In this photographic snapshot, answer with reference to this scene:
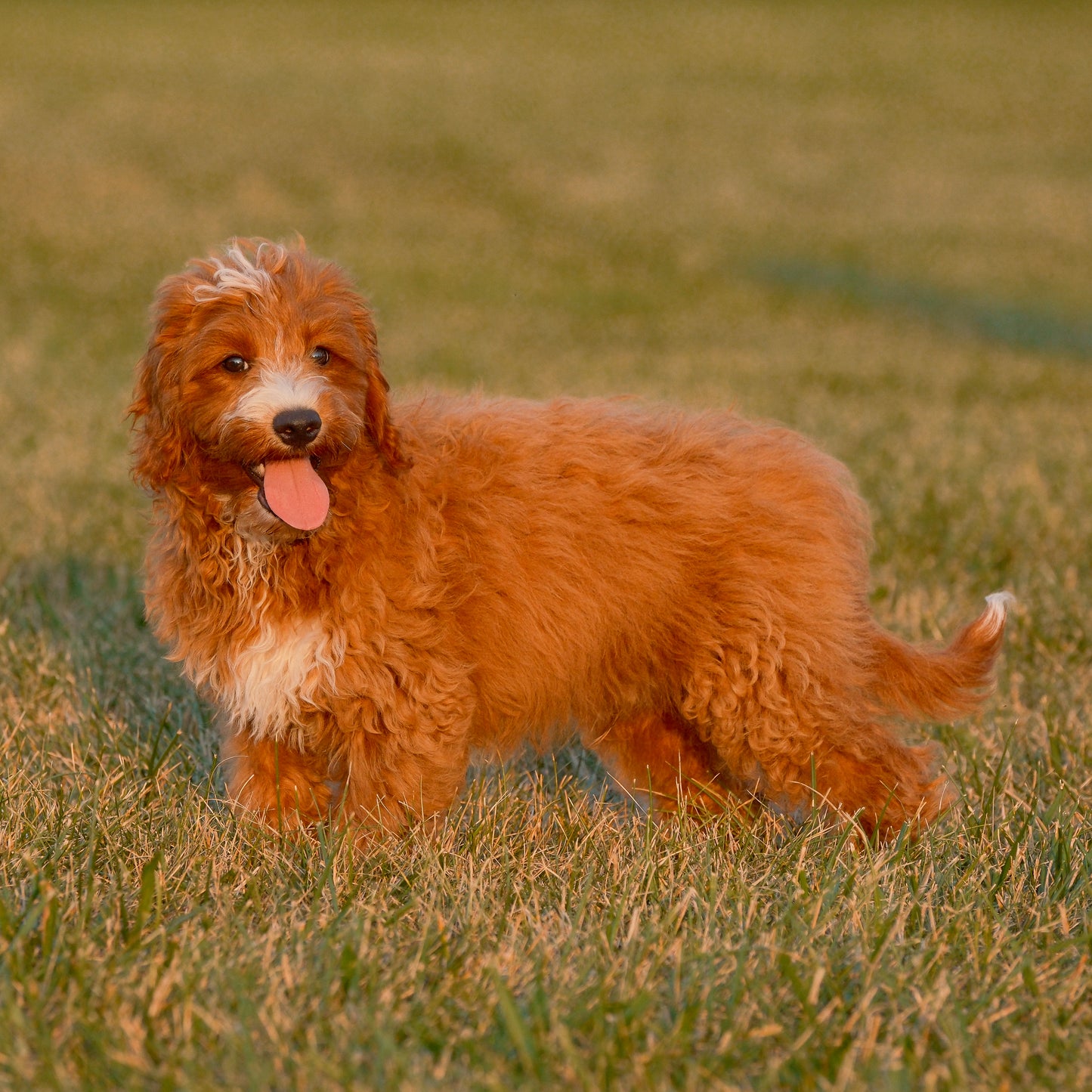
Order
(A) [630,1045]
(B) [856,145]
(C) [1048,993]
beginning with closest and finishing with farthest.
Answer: (A) [630,1045]
(C) [1048,993]
(B) [856,145]

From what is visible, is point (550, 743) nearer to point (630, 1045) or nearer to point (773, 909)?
point (773, 909)

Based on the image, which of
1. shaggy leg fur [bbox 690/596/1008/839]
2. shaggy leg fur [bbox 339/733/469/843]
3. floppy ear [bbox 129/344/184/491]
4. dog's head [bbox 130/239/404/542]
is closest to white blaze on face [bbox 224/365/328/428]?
dog's head [bbox 130/239/404/542]

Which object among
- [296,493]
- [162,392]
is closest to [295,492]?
[296,493]

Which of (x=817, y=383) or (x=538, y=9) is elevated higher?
(x=538, y=9)

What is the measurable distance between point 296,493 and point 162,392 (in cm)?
47

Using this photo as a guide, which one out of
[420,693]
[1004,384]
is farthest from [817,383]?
[420,693]

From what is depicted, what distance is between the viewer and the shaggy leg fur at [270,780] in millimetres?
3846

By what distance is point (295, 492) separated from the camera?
133 inches

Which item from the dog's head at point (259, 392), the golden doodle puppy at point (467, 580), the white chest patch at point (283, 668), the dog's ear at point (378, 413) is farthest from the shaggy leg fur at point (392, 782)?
the dog's ear at point (378, 413)

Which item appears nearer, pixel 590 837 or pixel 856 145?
pixel 590 837

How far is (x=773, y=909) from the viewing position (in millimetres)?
3344

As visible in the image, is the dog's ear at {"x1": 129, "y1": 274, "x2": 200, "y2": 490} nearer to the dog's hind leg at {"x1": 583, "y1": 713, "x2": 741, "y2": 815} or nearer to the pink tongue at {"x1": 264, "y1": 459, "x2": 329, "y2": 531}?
the pink tongue at {"x1": 264, "y1": 459, "x2": 329, "y2": 531}

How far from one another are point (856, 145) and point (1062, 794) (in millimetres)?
22446

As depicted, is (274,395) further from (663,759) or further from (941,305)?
(941,305)
